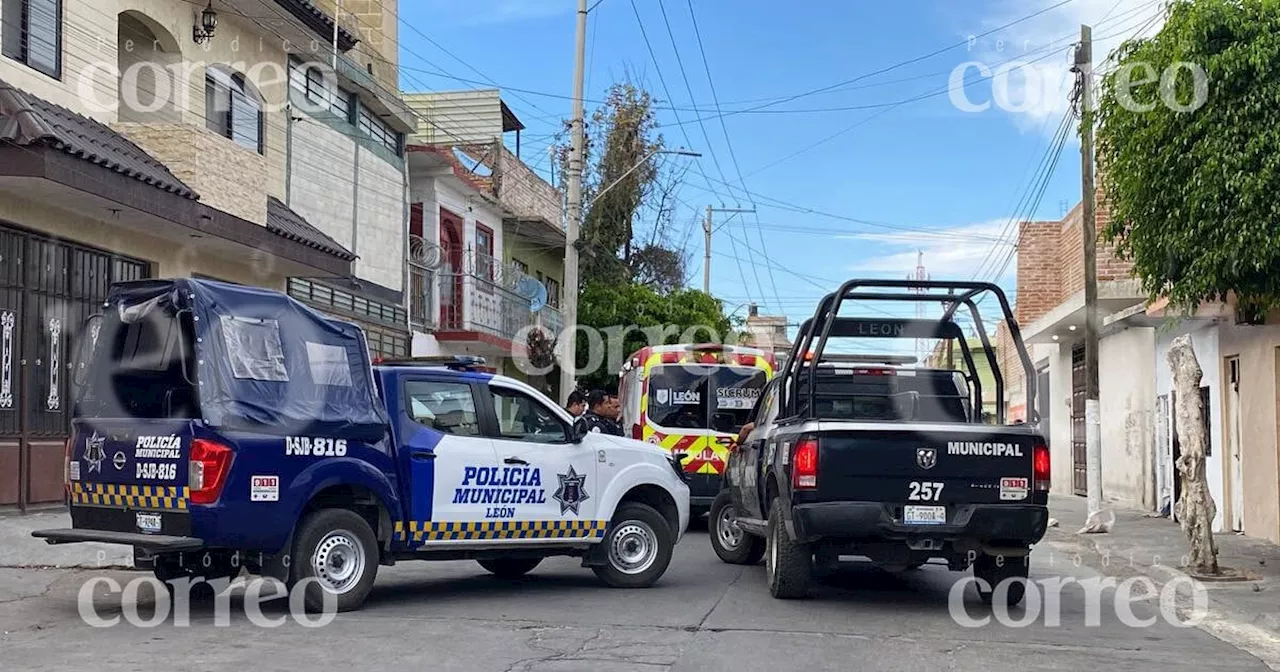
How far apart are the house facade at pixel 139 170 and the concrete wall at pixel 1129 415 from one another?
13715 millimetres

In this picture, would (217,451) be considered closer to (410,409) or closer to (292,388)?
(292,388)

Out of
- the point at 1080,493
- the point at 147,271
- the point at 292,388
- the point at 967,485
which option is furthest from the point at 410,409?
the point at 1080,493

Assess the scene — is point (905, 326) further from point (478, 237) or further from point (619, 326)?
point (619, 326)

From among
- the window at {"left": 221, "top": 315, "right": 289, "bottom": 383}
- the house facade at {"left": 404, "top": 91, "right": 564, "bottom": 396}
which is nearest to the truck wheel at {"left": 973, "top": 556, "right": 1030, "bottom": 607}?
the window at {"left": 221, "top": 315, "right": 289, "bottom": 383}

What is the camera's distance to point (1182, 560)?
14.0 metres

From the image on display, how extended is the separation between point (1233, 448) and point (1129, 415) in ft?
22.0

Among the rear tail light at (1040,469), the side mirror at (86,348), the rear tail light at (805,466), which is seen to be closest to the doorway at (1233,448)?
the rear tail light at (1040,469)

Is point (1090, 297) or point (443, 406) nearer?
point (443, 406)

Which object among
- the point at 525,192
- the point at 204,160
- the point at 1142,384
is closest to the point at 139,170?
the point at 204,160

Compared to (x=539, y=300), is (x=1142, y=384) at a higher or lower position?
lower

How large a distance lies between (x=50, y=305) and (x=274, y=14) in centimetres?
661

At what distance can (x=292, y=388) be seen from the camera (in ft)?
29.9

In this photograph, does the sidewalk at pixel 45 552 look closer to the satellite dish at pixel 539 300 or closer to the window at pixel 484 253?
the window at pixel 484 253

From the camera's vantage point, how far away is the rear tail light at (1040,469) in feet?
32.2
